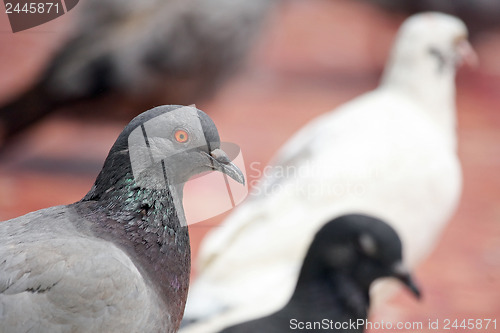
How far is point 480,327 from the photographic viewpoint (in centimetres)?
286

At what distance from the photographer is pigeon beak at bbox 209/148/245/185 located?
1.07 meters

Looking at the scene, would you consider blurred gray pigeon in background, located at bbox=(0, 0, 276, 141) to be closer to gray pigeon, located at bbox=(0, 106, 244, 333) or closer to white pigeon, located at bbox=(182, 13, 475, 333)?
white pigeon, located at bbox=(182, 13, 475, 333)

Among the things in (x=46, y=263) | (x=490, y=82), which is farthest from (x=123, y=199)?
(x=490, y=82)

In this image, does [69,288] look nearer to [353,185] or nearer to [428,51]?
[353,185]

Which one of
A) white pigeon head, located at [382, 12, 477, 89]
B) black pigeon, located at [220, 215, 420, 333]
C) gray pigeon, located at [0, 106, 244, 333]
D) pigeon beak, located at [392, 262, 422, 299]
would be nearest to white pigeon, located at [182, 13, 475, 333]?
white pigeon head, located at [382, 12, 477, 89]

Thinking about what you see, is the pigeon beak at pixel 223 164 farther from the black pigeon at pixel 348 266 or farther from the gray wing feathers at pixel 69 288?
the black pigeon at pixel 348 266

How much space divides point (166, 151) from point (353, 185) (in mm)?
1237

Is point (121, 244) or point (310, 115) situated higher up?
point (121, 244)

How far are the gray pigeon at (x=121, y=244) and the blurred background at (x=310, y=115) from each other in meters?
0.84

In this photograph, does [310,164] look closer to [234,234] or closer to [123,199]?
[234,234]

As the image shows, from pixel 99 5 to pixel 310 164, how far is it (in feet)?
4.42

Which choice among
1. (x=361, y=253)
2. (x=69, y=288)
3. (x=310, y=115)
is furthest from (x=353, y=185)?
(x=310, y=115)

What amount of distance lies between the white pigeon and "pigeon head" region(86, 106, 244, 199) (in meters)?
0.86

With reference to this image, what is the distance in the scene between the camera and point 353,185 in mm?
2207
